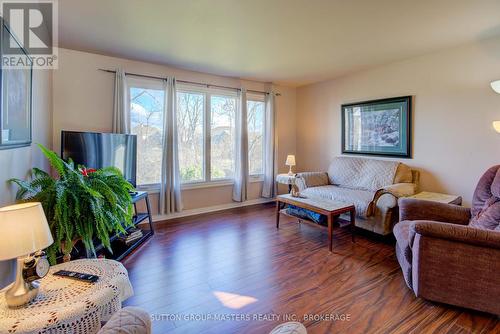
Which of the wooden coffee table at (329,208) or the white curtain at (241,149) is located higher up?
the white curtain at (241,149)

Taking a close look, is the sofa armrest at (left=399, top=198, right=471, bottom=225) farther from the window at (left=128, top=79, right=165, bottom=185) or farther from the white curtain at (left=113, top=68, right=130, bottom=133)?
the white curtain at (left=113, top=68, right=130, bottom=133)

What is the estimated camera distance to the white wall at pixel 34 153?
66.6 inches

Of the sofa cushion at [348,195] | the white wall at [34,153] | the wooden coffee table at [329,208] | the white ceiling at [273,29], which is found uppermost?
the white ceiling at [273,29]

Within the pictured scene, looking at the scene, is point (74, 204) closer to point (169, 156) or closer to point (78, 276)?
point (78, 276)

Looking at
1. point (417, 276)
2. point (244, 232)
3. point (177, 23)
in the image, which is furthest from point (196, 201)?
point (417, 276)

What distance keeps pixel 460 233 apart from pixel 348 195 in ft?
5.98

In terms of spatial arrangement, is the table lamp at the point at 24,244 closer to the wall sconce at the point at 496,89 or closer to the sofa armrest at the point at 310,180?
the sofa armrest at the point at 310,180

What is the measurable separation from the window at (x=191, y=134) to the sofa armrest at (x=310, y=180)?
5.54ft

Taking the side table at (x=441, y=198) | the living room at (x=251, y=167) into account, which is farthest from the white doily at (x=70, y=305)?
the side table at (x=441, y=198)

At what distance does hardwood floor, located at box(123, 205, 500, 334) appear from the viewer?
184cm

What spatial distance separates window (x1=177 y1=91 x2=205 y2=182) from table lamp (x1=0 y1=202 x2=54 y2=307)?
123 inches

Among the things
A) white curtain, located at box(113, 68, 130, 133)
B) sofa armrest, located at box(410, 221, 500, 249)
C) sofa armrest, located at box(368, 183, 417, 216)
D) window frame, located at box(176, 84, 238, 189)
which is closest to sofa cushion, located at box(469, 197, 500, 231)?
sofa armrest, located at box(410, 221, 500, 249)

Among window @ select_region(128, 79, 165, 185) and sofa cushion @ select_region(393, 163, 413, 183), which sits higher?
window @ select_region(128, 79, 165, 185)

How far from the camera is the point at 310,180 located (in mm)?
4387
